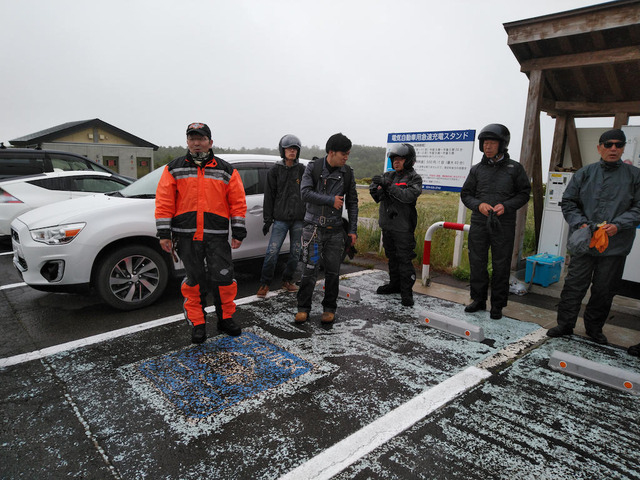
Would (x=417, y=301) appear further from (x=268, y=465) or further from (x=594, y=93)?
(x=594, y=93)

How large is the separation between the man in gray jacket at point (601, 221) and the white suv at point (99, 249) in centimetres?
422

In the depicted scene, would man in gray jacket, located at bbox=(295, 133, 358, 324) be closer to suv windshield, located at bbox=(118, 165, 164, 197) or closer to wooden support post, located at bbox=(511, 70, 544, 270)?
suv windshield, located at bbox=(118, 165, 164, 197)

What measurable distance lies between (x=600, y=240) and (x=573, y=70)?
367 cm

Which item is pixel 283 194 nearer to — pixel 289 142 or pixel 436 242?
pixel 289 142

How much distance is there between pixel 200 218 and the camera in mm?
3494

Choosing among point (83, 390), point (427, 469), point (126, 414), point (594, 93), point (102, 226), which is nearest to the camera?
point (427, 469)

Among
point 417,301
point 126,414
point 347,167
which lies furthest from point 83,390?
point 417,301

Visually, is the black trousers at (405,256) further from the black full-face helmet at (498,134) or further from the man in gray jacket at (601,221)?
the man in gray jacket at (601,221)

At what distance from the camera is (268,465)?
2113mm

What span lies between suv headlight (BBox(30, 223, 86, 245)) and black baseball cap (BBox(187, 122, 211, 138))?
5.63ft

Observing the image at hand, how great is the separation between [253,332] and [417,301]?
219 cm

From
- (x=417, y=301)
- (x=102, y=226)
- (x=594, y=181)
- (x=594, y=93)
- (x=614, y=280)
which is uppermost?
(x=594, y=93)

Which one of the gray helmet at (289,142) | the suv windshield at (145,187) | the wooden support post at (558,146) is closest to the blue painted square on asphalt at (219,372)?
the suv windshield at (145,187)

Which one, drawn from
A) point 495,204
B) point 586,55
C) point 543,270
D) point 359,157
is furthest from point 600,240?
point 359,157
